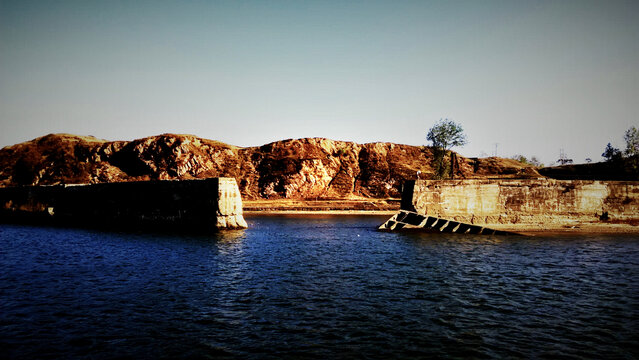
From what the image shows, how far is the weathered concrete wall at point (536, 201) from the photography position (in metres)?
39.7

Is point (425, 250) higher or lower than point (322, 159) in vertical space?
lower

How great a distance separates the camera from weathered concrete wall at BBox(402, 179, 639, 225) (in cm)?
3969

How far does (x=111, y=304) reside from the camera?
13.9 metres

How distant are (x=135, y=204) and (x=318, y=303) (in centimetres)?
3965

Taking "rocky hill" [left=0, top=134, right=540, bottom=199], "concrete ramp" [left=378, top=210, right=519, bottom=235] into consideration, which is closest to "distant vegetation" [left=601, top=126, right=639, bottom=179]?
"rocky hill" [left=0, top=134, right=540, bottom=199]

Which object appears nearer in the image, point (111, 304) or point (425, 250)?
point (111, 304)

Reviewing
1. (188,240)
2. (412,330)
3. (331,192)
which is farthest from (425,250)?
(331,192)

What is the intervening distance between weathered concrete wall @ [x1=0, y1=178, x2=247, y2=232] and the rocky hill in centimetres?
3089

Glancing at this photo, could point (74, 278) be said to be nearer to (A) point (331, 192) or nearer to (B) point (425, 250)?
(B) point (425, 250)

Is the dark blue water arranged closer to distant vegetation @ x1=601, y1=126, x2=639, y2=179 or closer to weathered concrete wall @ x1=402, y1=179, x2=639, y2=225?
weathered concrete wall @ x1=402, y1=179, x2=639, y2=225

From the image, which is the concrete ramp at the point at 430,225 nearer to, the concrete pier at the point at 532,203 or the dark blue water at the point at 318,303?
the concrete pier at the point at 532,203

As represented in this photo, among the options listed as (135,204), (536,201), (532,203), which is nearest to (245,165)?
(135,204)

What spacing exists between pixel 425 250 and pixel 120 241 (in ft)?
83.3

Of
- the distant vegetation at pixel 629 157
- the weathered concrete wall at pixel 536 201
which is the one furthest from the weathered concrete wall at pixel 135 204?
the distant vegetation at pixel 629 157
